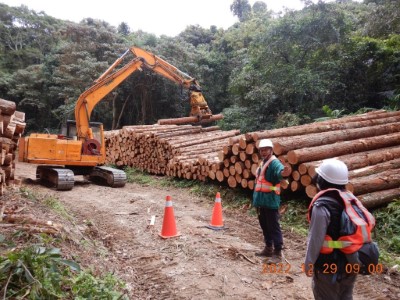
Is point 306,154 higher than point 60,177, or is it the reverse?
point 306,154

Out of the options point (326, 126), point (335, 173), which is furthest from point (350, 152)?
point (335, 173)

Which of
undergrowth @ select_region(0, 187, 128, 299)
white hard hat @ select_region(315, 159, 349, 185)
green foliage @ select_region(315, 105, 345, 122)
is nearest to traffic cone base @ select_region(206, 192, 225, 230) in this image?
undergrowth @ select_region(0, 187, 128, 299)

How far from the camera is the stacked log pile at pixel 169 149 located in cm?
974

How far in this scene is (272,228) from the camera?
4.59 metres

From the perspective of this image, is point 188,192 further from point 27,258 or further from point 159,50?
point 159,50

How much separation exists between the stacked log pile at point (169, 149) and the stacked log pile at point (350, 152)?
191 centimetres

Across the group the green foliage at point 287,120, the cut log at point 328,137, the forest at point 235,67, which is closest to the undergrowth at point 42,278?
the cut log at point 328,137

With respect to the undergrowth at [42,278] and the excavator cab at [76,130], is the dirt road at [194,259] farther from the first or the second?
the excavator cab at [76,130]

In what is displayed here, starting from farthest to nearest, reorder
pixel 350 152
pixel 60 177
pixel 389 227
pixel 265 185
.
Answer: pixel 60 177 → pixel 350 152 → pixel 389 227 → pixel 265 185

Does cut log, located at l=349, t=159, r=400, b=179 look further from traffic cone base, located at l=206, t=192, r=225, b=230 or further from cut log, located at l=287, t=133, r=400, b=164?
traffic cone base, located at l=206, t=192, r=225, b=230

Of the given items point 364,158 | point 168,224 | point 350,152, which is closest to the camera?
point 168,224

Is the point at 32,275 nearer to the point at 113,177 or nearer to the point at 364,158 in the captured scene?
the point at 364,158

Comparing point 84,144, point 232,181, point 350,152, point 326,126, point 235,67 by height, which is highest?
point 235,67

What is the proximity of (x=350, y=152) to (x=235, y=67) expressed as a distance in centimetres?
1655
